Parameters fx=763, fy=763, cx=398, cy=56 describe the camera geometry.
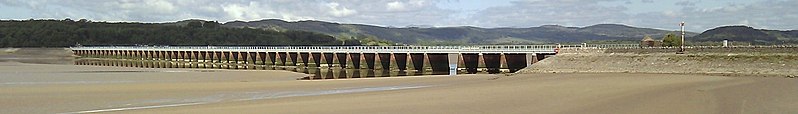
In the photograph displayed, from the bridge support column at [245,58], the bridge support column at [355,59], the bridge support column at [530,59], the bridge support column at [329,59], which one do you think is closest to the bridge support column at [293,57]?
the bridge support column at [329,59]

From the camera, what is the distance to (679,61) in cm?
3444

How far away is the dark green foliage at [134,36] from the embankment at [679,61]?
410ft

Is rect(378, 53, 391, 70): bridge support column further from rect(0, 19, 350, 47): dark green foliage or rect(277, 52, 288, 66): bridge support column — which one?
rect(0, 19, 350, 47): dark green foliage

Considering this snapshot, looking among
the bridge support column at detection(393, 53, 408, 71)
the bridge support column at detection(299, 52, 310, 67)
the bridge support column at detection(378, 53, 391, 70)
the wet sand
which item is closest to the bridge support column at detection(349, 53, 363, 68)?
the bridge support column at detection(378, 53, 391, 70)

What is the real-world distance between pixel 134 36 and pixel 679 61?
5859 inches

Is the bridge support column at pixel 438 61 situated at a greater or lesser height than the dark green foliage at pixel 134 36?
lesser

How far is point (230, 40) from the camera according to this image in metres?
171

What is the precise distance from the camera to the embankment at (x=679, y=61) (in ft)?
100

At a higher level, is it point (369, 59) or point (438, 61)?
point (369, 59)

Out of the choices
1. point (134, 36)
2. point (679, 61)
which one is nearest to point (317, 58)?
point (679, 61)

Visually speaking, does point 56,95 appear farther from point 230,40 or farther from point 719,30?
point 719,30

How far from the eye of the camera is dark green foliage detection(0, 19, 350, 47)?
146m

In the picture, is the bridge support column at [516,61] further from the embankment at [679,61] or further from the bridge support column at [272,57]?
the bridge support column at [272,57]

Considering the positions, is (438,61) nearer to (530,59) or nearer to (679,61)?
(530,59)
